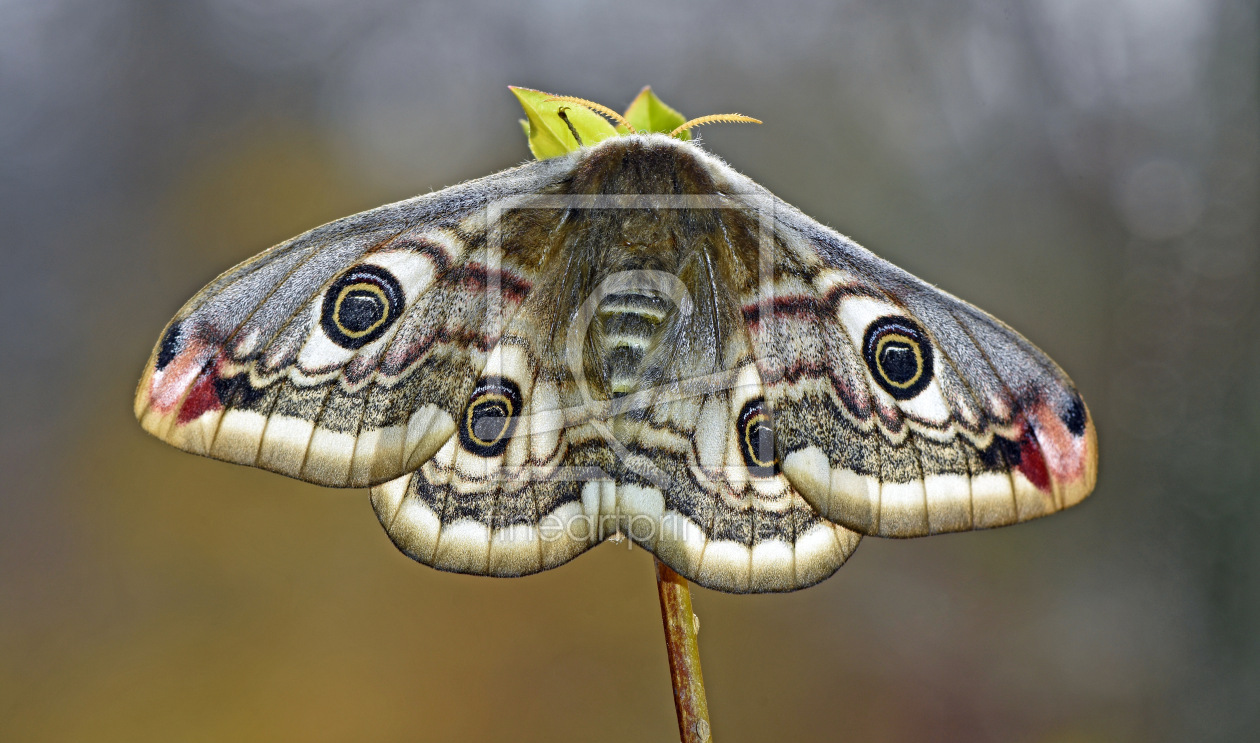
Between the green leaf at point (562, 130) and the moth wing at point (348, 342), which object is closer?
the moth wing at point (348, 342)

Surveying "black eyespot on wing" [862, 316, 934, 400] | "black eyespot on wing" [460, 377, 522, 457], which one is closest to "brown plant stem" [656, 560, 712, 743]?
"black eyespot on wing" [460, 377, 522, 457]

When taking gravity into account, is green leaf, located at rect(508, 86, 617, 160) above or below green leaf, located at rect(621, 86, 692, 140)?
below

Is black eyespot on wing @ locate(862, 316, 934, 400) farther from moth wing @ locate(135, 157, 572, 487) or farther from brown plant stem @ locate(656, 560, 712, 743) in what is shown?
moth wing @ locate(135, 157, 572, 487)

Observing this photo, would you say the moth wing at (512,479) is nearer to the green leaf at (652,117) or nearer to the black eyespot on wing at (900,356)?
the green leaf at (652,117)

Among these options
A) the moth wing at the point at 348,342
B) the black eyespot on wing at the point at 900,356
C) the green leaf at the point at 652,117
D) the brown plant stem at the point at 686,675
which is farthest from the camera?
the green leaf at the point at 652,117

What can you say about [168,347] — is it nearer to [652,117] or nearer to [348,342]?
[348,342]

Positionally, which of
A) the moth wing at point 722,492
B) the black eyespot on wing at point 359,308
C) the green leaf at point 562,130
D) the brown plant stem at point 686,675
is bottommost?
the brown plant stem at point 686,675

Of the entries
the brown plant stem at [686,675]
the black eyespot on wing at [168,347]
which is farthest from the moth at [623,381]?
the brown plant stem at [686,675]
